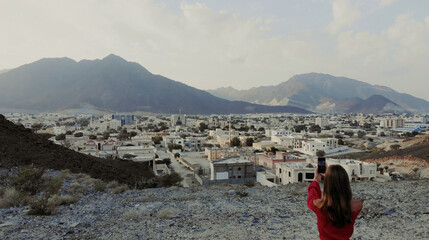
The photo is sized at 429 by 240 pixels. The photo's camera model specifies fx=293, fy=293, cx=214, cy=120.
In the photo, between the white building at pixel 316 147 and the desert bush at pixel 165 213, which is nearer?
the desert bush at pixel 165 213

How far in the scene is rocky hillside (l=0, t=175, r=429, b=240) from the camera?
4.49 meters

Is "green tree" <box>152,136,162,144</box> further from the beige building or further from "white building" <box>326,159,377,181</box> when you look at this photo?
"white building" <box>326,159,377,181</box>

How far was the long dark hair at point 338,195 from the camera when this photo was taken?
2125mm

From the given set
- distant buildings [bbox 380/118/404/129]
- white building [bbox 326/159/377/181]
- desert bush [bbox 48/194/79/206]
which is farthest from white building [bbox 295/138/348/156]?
distant buildings [bbox 380/118/404/129]

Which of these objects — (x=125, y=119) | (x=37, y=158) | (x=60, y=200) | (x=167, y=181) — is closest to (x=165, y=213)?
(x=60, y=200)

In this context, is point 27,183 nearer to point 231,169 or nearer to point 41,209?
point 41,209

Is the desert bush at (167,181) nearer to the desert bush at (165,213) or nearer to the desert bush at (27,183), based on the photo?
the desert bush at (27,183)

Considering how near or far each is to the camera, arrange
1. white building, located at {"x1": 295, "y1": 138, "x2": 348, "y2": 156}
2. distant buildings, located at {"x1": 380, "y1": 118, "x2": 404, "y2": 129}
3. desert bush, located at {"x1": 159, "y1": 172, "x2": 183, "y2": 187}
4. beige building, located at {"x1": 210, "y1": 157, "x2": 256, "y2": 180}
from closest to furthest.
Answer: desert bush, located at {"x1": 159, "y1": 172, "x2": 183, "y2": 187} → beige building, located at {"x1": 210, "y1": 157, "x2": 256, "y2": 180} → white building, located at {"x1": 295, "y1": 138, "x2": 348, "y2": 156} → distant buildings, located at {"x1": 380, "y1": 118, "x2": 404, "y2": 129}

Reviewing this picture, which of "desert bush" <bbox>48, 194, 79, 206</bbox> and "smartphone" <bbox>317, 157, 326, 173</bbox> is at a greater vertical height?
"smartphone" <bbox>317, 157, 326, 173</bbox>

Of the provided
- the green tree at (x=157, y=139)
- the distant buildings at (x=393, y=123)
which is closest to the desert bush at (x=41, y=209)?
the green tree at (x=157, y=139)

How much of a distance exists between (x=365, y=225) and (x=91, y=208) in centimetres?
520

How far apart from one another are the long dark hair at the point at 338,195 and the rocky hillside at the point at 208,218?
2484mm

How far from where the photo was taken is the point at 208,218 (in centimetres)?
529

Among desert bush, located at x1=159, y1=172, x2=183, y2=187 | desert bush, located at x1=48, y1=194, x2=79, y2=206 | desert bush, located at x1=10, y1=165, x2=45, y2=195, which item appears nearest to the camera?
desert bush, located at x1=48, y1=194, x2=79, y2=206
